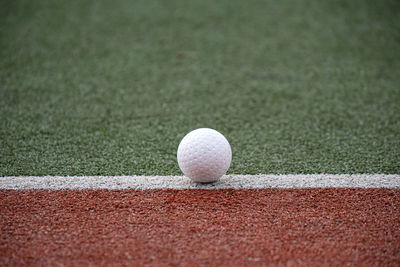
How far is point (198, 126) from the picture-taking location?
14.0ft

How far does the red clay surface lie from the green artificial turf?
47cm

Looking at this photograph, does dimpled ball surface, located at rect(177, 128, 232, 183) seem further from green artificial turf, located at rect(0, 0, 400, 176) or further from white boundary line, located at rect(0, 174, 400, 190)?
green artificial turf, located at rect(0, 0, 400, 176)

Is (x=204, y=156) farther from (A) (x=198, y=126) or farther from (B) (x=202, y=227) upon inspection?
(A) (x=198, y=126)

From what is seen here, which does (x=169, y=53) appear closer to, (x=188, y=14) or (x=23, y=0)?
(x=188, y=14)

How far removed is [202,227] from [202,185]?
582 mm

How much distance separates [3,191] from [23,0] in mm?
6358

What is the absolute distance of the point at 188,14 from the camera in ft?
25.9

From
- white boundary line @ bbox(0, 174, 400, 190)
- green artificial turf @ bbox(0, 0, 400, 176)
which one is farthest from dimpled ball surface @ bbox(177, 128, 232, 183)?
green artificial turf @ bbox(0, 0, 400, 176)

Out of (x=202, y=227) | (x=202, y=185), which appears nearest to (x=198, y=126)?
(x=202, y=185)

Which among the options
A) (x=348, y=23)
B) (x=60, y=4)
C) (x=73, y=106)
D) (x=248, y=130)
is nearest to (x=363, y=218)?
(x=248, y=130)

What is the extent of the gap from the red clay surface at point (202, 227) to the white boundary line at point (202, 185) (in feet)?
0.30

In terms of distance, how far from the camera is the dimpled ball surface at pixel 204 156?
291 centimetres

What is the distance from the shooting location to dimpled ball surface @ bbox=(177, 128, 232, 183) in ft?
9.54

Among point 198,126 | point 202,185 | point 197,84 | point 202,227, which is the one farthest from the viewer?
point 197,84
